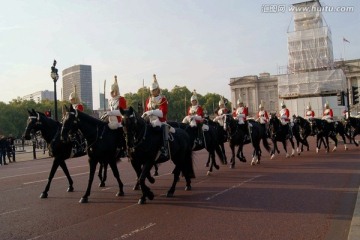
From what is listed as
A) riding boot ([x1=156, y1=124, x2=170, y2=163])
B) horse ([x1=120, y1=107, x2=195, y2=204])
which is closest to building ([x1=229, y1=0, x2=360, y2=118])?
horse ([x1=120, y1=107, x2=195, y2=204])

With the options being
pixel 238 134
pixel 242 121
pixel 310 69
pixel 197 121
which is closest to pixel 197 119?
pixel 197 121

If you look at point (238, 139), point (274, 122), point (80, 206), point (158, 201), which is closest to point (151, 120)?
point (158, 201)

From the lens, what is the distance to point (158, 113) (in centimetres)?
973

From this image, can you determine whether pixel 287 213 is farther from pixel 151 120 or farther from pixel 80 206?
pixel 80 206

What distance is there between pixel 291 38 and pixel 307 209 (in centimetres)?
6624

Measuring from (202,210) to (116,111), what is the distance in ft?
12.3

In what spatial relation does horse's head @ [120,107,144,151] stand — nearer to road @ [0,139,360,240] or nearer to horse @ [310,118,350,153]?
road @ [0,139,360,240]

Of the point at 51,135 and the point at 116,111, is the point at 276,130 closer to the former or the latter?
the point at 116,111

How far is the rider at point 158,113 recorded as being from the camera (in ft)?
31.5

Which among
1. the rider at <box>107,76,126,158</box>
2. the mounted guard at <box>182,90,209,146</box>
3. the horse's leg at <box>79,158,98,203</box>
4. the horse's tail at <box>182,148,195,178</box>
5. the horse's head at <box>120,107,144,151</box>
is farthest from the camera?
the mounted guard at <box>182,90,209,146</box>

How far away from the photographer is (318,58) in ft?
218

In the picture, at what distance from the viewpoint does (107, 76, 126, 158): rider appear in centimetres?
1032

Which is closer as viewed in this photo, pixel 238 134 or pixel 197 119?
pixel 197 119

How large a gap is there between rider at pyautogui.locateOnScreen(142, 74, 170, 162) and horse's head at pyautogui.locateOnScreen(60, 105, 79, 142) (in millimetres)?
1732
